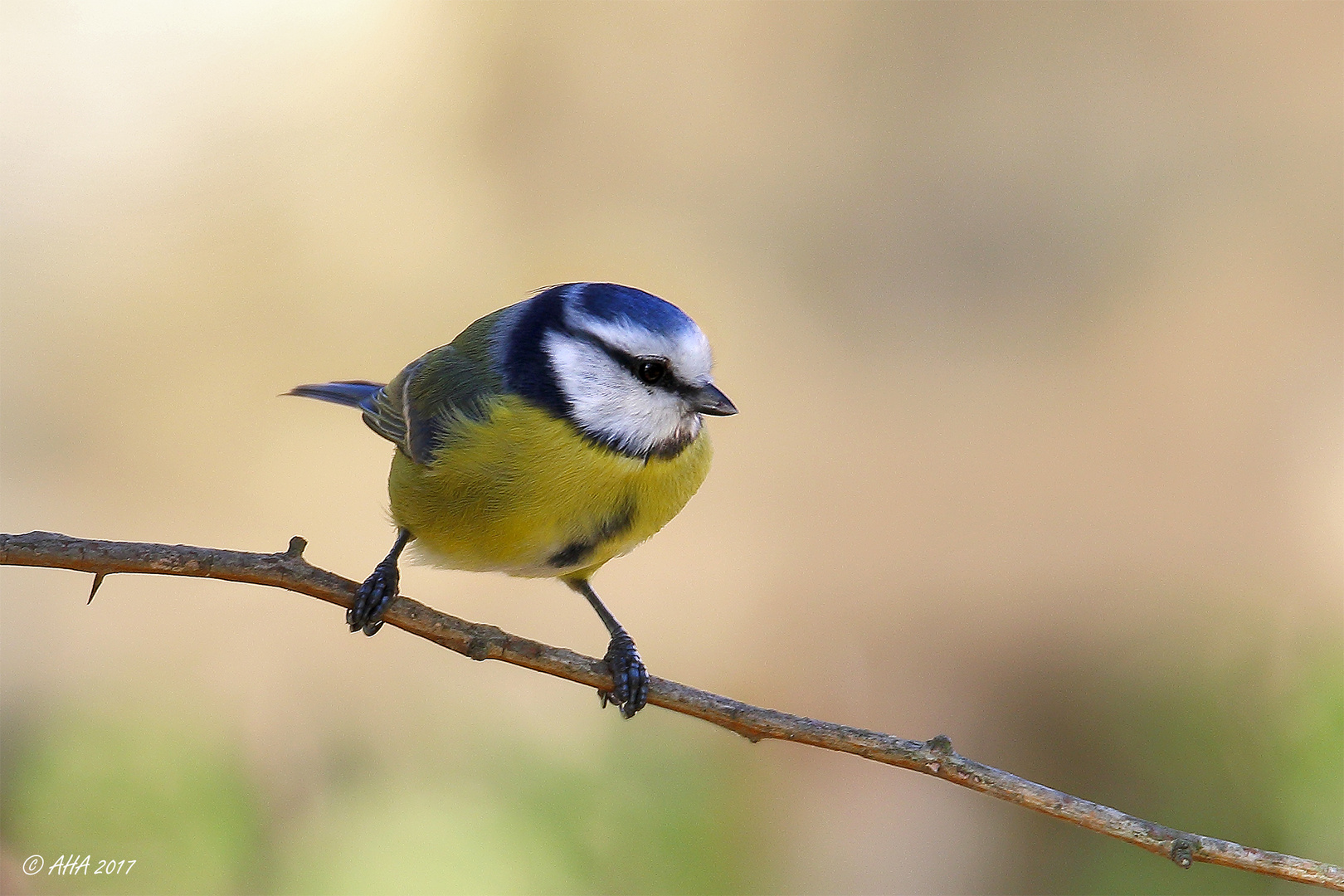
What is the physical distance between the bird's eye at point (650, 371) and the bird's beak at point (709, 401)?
0.07 m

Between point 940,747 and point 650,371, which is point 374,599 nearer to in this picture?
point 650,371

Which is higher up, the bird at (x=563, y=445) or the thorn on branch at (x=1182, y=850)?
the bird at (x=563, y=445)

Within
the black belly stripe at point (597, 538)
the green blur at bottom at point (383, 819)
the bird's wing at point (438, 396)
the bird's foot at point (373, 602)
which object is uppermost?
the bird's wing at point (438, 396)

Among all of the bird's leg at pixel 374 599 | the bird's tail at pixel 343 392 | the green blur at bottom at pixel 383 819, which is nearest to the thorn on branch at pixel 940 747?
the bird's leg at pixel 374 599

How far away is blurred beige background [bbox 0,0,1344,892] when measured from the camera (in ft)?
10.5

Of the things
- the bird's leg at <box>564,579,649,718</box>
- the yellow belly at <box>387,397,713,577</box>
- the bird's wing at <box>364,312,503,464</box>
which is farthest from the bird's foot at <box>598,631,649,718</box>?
the bird's wing at <box>364,312,503,464</box>

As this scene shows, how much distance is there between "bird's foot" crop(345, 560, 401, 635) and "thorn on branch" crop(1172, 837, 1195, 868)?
1.28 meters

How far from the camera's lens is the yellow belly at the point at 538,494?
202 centimetres

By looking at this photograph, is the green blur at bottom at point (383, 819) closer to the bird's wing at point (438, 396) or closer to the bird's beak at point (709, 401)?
the bird's wing at point (438, 396)

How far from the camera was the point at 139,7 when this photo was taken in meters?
4.48

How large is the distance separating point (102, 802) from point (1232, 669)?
2.93 m

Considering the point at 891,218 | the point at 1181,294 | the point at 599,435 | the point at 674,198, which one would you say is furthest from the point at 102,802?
the point at 1181,294

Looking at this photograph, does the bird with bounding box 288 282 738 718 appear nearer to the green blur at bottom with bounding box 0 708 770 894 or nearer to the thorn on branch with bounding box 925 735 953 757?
the thorn on branch with bounding box 925 735 953 757

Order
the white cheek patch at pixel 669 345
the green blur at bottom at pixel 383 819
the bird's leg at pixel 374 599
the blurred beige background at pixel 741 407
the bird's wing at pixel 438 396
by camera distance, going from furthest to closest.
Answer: the blurred beige background at pixel 741 407 < the green blur at bottom at pixel 383 819 < the bird's wing at pixel 438 396 < the bird's leg at pixel 374 599 < the white cheek patch at pixel 669 345
